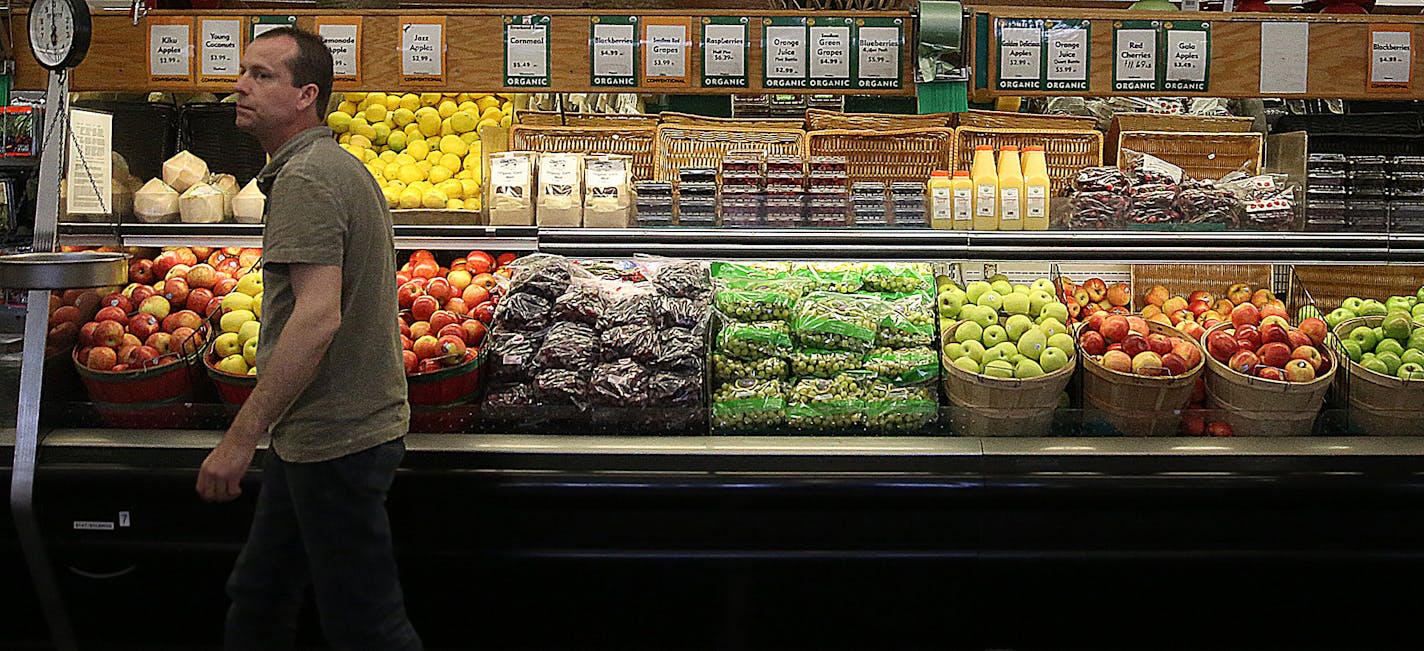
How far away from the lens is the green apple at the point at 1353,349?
3.25 m

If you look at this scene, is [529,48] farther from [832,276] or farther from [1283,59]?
[1283,59]

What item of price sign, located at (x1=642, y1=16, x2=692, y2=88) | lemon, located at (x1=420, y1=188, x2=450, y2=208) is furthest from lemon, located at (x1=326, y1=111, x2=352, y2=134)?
price sign, located at (x1=642, y1=16, x2=692, y2=88)

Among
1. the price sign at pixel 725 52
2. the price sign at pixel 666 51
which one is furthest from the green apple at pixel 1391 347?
the price sign at pixel 666 51

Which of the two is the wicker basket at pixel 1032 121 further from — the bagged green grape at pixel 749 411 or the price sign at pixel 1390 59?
the bagged green grape at pixel 749 411

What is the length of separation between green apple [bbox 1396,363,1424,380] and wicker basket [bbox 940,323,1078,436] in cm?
91

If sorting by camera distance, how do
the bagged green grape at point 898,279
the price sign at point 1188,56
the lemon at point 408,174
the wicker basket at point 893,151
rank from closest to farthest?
the price sign at point 1188,56
the bagged green grape at point 898,279
the lemon at point 408,174
the wicker basket at point 893,151

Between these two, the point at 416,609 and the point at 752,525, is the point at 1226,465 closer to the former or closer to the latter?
the point at 752,525

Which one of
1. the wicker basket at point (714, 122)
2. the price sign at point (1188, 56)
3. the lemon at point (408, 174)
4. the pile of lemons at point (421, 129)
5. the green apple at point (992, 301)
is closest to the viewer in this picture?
the price sign at point (1188, 56)

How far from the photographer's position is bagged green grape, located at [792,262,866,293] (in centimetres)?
348

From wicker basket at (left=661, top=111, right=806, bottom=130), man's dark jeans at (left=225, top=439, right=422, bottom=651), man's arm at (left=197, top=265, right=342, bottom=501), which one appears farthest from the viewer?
wicker basket at (left=661, top=111, right=806, bottom=130)

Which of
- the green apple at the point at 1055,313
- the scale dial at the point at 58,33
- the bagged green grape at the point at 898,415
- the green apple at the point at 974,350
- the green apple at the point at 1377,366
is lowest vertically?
the bagged green grape at the point at 898,415

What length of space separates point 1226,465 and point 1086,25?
4.28ft

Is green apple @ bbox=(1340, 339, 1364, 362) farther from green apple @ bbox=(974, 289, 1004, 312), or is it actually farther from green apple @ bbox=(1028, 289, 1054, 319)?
green apple @ bbox=(974, 289, 1004, 312)

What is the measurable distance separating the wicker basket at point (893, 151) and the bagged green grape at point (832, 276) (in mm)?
517
